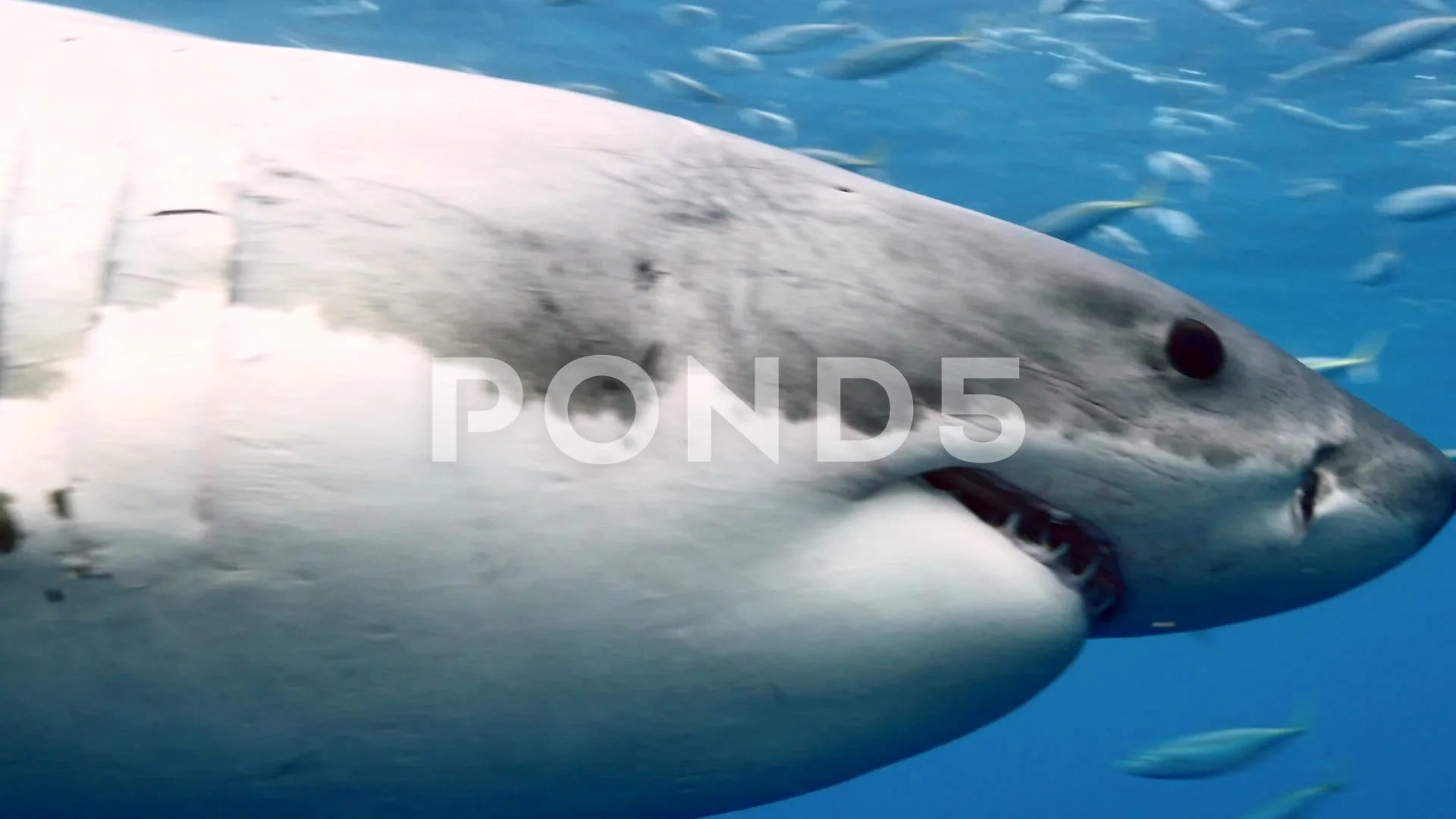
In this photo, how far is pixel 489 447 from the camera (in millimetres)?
1404

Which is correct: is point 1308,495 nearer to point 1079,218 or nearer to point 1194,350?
point 1194,350

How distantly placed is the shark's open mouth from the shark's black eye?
1.03 ft

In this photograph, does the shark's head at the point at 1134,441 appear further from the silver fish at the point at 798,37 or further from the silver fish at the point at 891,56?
the silver fish at the point at 798,37

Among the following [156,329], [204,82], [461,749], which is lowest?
[461,749]

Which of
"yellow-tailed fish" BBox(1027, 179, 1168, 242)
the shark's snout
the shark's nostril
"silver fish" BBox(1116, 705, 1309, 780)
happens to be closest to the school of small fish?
"silver fish" BBox(1116, 705, 1309, 780)

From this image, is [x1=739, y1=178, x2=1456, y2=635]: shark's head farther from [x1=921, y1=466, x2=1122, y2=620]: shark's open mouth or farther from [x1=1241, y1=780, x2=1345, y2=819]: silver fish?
[x1=1241, y1=780, x2=1345, y2=819]: silver fish

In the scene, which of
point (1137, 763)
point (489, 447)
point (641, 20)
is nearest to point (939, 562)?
point (489, 447)

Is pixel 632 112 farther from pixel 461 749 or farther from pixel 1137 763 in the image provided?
pixel 1137 763

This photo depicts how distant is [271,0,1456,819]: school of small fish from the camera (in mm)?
8617

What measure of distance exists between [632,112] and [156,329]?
0.81 metres

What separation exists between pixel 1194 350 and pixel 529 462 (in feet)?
3.49

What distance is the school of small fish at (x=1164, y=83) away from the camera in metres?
8.62

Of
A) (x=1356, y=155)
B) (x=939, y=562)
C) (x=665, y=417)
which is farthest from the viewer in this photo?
(x=1356, y=155)

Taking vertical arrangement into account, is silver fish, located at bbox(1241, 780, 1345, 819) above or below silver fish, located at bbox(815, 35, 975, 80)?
below
